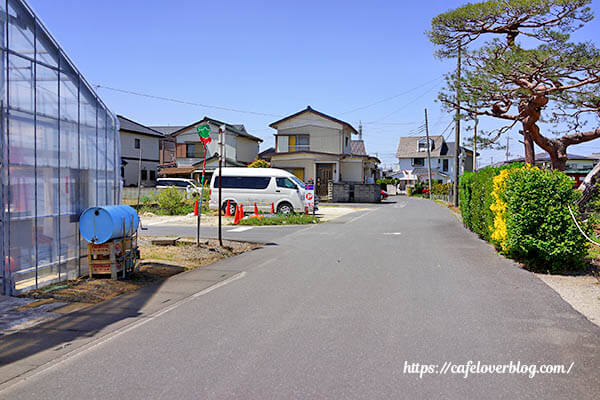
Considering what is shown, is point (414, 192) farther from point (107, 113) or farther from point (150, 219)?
point (107, 113)

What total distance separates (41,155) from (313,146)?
1433 inches

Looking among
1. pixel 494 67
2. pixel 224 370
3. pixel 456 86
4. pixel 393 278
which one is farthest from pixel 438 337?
pixel 456 86

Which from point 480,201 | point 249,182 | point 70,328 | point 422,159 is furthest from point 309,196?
point 422,159

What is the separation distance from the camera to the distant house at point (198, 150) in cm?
4497

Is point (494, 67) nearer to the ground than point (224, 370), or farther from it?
farther from it

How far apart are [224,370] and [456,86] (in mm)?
14078

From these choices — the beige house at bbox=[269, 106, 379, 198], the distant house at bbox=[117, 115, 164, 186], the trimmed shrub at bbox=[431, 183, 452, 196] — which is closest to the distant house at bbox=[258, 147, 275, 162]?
the beige house at bbox=[269, 106, 379, 198]

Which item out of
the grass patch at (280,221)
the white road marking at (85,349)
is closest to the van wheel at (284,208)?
the grass patch at (280,221)

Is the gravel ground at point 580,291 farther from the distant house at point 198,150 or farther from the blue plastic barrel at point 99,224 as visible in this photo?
the distant house at point 198,150

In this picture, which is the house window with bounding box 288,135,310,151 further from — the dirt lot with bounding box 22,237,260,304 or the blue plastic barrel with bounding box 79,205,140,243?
the blue plastic barrel with bounding box 79,205,140,243

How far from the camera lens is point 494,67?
47.1 feet

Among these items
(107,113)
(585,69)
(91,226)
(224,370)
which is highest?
(585,69)

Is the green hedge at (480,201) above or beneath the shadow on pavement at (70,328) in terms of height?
above

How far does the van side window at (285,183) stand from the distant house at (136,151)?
1968 centimetres
